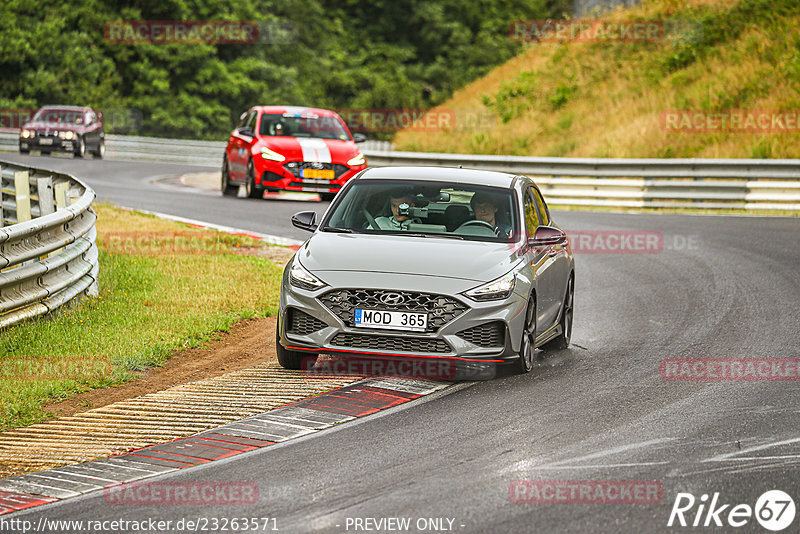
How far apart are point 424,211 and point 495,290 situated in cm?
135

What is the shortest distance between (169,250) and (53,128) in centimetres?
2318

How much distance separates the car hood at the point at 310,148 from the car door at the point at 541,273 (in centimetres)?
1202

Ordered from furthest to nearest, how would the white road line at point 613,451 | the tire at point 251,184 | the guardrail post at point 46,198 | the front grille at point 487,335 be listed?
1. the tire at point 251,184
2. the guardrail post at point 46,198
3. the front grille at point 487,335
4. the white road line at point 613,451

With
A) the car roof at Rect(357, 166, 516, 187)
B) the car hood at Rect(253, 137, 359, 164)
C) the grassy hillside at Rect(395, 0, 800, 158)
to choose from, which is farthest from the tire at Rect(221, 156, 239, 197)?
the car roof at Rect(357, 166, 516, 187)

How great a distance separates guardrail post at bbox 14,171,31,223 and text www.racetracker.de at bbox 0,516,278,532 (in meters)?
10.4

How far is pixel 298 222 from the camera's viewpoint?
9727 mm

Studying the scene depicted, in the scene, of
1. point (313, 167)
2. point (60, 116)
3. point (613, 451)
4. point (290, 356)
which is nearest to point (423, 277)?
point (290, 356)

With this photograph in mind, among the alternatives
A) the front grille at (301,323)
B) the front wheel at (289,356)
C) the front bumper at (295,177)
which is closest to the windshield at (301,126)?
the front bumper at (295,177)

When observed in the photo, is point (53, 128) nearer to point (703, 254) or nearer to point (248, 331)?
point (703, 254)

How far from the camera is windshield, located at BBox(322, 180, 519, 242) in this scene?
9.60 meters

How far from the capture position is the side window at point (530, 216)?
32.3 feet

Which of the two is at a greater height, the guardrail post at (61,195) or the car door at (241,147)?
the guardrail post at (61,195)

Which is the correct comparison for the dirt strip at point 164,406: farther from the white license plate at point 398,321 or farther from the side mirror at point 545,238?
the side mirror at point 545,238

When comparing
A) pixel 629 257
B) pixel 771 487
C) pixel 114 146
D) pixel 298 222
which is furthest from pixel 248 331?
pixel 114 146
